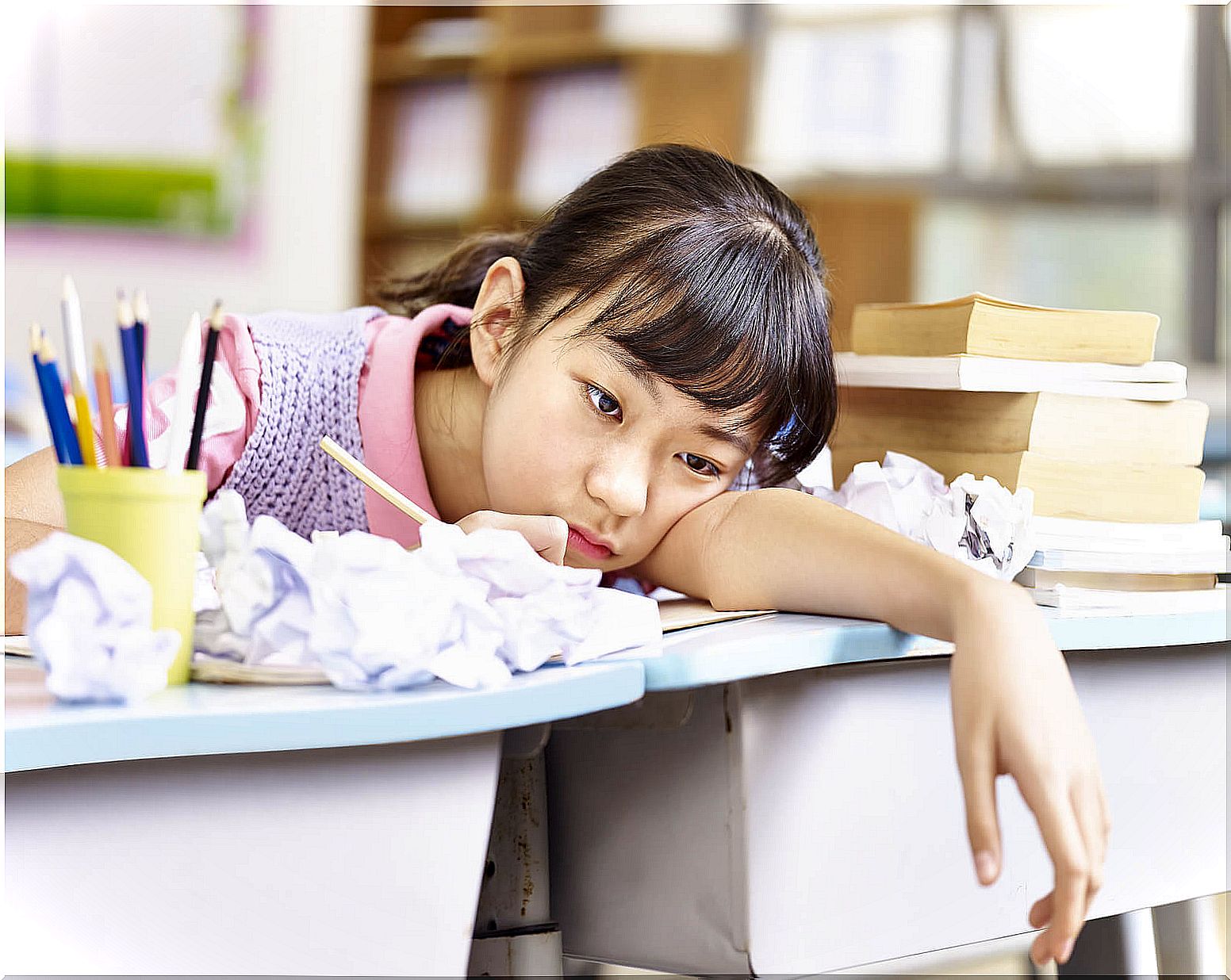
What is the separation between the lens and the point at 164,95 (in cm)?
351

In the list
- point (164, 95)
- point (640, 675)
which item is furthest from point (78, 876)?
point (164, 95)

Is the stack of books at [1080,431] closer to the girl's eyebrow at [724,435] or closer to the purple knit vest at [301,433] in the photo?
the girl's eyebrow at [724,435]

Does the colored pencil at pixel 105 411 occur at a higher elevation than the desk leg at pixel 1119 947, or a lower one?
higher

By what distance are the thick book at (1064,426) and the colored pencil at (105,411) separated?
0.55 m

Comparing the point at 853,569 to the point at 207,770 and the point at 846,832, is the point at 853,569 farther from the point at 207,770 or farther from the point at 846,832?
the point at 207,770

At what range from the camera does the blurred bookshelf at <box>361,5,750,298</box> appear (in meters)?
3.37

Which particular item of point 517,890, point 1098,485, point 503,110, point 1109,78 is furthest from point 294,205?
Answer: point 517,890

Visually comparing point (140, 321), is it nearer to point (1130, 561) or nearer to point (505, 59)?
point (1130, 561)

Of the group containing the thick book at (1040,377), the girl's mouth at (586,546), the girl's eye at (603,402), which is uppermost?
the thick book at (1040,377)

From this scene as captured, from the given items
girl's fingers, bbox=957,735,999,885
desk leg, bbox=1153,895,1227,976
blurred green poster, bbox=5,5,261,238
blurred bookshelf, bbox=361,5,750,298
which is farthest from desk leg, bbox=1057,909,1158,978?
blurred green poster, bbox=5,5,261,238

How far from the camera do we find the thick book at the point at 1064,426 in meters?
0.83

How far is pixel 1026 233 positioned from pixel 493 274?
286 cm

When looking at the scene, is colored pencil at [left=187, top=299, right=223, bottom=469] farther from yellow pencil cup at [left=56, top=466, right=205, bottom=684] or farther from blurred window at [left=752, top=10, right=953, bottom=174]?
blurred window at [left=752, top=10, right=953, bottom=174]

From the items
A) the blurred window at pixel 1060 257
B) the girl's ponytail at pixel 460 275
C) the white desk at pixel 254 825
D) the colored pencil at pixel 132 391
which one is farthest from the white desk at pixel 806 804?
the blurred window at pixel 1060 257
